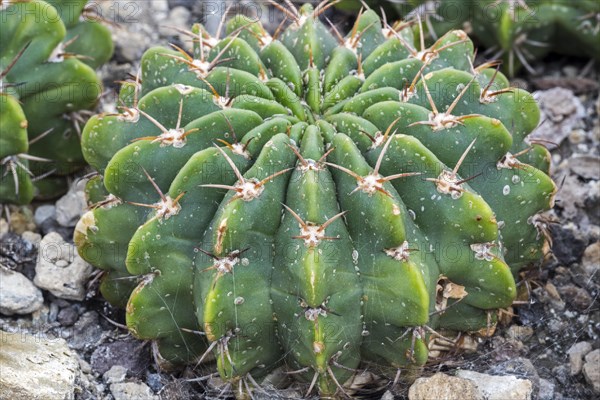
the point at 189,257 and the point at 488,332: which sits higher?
the point at 189,257

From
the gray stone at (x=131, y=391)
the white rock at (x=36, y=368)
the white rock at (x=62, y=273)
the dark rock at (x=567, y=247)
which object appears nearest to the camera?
the white rock at (x=36, y=368)

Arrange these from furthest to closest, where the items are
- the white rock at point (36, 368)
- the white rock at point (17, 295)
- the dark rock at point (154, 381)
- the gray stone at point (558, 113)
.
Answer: the gray stone at point (558, 113) < the white rock at point (17, 295) < the dark rock at point (154, 381) < the white rock at point (36, 368)

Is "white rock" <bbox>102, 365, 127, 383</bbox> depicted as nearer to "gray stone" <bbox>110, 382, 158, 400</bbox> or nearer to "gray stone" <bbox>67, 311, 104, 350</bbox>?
"gray stone" <bbox>110, 382, 158, 400</bbox>

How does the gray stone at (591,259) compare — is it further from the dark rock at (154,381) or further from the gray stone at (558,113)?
the dark rock at (154,381)

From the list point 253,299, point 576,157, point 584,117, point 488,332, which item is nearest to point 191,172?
point 253,299

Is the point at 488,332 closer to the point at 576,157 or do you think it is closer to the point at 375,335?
the point at 375,335

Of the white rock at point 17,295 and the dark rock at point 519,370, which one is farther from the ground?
the white rock at point 17,295

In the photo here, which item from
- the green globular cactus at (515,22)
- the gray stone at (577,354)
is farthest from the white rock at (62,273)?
the green globular cactus at (515,22)
